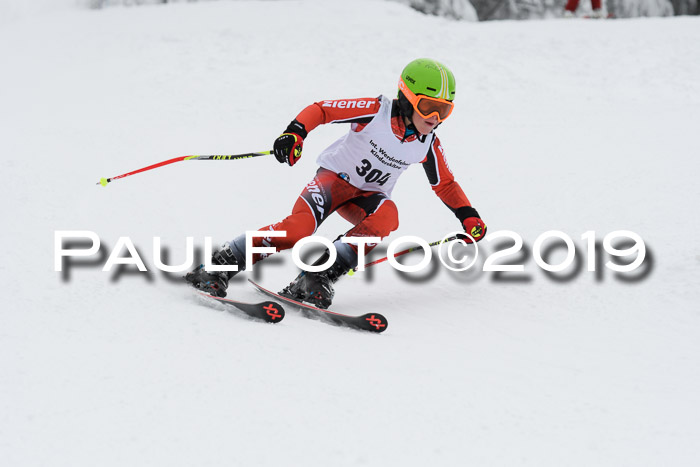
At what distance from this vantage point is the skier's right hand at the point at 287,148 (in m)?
3.55

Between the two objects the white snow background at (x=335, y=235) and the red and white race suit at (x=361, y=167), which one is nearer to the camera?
the white snow background at (x=335, y=235)

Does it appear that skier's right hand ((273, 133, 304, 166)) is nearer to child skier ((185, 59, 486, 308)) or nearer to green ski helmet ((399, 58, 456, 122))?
child skier ((185, 59, 486, 308))

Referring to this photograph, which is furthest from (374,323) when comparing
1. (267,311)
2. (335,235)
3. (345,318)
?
(335,235)

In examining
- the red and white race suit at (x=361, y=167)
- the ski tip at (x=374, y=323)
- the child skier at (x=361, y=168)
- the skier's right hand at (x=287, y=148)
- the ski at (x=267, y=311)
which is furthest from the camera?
the red and white race suit at (x=361, y=167)

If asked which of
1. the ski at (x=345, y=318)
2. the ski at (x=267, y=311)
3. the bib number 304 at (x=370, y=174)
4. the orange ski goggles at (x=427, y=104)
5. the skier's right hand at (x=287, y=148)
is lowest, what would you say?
the ski at (x=345, y=318)

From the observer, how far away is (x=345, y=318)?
3.49m

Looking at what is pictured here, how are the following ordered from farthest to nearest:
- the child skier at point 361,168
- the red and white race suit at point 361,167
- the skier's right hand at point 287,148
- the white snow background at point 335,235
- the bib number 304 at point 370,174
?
the bib number 304 at point 370,174 < the red and white race suit at point 361,167 < the child skier at point 361,168 < the skier's right hand at point 287,148 < the white snow background at point 335,235

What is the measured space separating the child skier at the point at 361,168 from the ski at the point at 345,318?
0.11 metres

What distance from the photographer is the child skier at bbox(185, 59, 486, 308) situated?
3.66 m

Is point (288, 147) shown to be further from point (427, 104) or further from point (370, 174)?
point (427, 104)

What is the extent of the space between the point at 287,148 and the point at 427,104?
30.5 inches

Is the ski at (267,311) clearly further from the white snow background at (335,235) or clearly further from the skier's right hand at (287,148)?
the skier's right hand at (287,148)

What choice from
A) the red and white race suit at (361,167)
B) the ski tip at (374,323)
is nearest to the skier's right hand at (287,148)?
the red and white race suit at (361,167)

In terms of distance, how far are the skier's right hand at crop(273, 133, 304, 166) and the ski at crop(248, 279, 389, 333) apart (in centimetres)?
76
